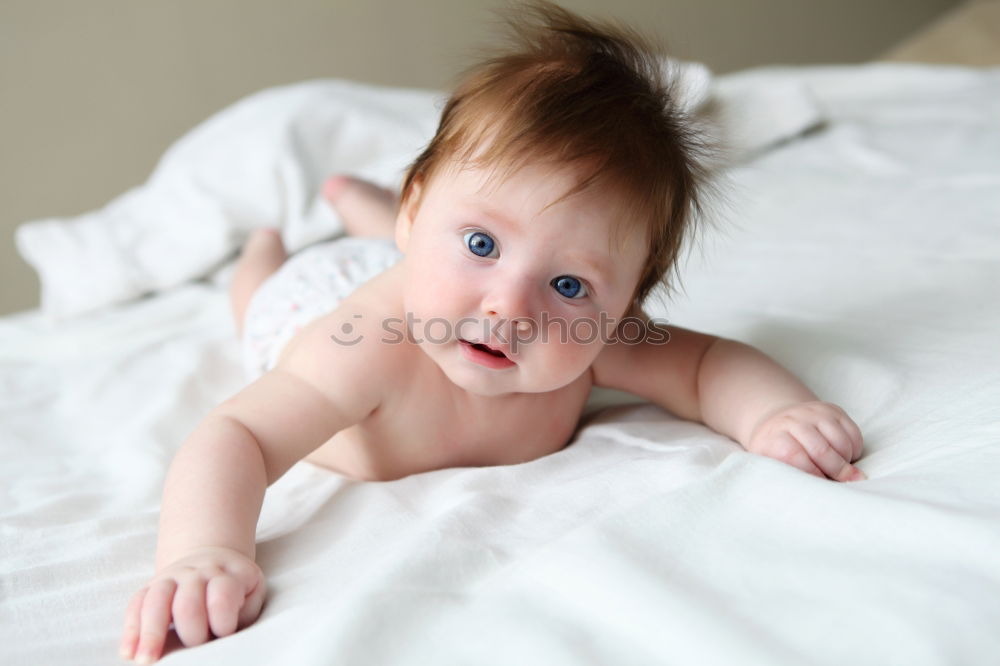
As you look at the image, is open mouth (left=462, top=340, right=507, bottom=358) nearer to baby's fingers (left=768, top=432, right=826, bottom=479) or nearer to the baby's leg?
baby's fingers (left=768, top=432, right=826, bottom=479)

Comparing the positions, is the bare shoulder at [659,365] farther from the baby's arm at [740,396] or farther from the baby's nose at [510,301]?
the baby's nose at [510,301]

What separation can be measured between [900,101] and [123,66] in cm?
172

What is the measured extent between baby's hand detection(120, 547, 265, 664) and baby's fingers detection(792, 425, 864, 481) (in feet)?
1.44

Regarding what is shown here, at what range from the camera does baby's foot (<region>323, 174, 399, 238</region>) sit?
145cm

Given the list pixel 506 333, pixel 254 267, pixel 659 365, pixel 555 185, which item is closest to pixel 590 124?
pixel 555 185

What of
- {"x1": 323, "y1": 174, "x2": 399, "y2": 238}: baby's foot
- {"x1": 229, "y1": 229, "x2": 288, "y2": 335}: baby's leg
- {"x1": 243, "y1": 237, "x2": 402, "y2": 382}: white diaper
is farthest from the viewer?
{"x1": 323, "y1": 174, "x2": 399, "y2": 238}: baby's foot

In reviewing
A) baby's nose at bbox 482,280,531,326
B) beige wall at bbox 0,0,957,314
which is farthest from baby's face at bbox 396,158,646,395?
beige wall at bbox 0,0,957,314

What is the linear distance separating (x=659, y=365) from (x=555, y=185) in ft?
0.91

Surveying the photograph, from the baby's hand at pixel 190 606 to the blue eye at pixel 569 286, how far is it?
33 centimetres

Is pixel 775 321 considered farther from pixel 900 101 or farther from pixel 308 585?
pixel 900 101

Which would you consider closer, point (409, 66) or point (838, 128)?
point (838, 128)

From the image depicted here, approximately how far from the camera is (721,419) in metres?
0.90

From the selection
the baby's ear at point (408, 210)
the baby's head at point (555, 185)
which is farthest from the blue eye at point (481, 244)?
the baby's ear at point (408, 210)

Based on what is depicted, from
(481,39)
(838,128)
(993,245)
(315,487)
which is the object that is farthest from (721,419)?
(481,39)
